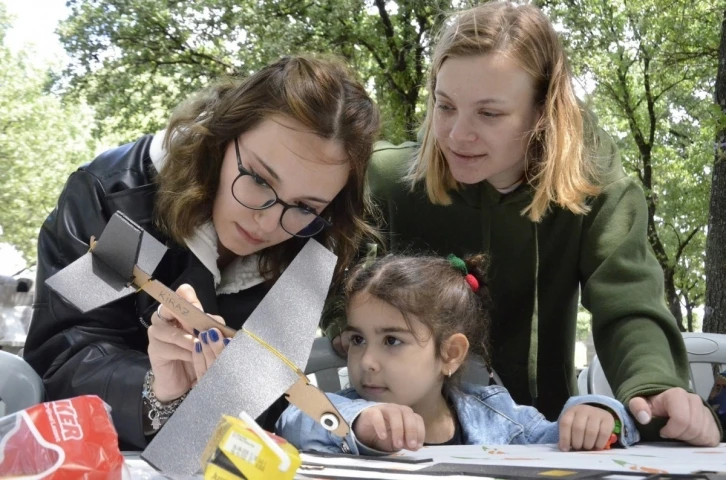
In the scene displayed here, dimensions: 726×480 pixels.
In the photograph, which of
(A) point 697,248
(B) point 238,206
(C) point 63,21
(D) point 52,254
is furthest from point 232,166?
(A) point 697,248

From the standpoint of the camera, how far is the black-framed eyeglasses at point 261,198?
6.24ft

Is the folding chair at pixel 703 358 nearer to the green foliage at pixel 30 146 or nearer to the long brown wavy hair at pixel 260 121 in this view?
the long brown wavy hair at pixel 260 121

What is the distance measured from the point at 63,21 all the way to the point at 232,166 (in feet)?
33.2

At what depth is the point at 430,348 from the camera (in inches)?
88.9

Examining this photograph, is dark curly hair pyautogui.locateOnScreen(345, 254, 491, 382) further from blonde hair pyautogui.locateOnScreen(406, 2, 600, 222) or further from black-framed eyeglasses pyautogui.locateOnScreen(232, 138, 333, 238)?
black-framed eyeglasses pyautogui.locateOnScreen(232, 138, 333, 238)

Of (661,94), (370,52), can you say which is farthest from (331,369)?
(661,94)

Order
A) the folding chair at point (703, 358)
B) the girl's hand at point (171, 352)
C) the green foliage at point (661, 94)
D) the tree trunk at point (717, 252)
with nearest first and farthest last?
1. the girl's hand at point (171, 352)
2. the folding chair at point (703, 358)
3. the tree trunk at point (717, 252)
4. the green foliage at point (661, 94)

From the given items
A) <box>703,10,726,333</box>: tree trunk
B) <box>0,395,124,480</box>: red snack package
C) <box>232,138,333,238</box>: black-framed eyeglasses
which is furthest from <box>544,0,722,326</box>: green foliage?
<box>0,395,124,480</box>: red snack package

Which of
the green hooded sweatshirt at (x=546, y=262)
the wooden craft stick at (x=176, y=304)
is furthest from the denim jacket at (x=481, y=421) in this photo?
the wooden craft stick at (x=176, y=304)

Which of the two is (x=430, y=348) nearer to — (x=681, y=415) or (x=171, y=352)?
A: (x=681, y=415)

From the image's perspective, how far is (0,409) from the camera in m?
1.81

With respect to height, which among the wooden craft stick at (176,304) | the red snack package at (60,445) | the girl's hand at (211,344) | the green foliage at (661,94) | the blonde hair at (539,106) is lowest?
the red snack package at (60,445)

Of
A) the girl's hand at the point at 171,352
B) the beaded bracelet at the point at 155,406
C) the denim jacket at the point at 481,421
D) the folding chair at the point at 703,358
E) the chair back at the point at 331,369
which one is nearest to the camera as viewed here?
the girl's hand at the point at 171,352

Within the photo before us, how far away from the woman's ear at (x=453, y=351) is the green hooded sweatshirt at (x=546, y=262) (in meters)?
0.26
